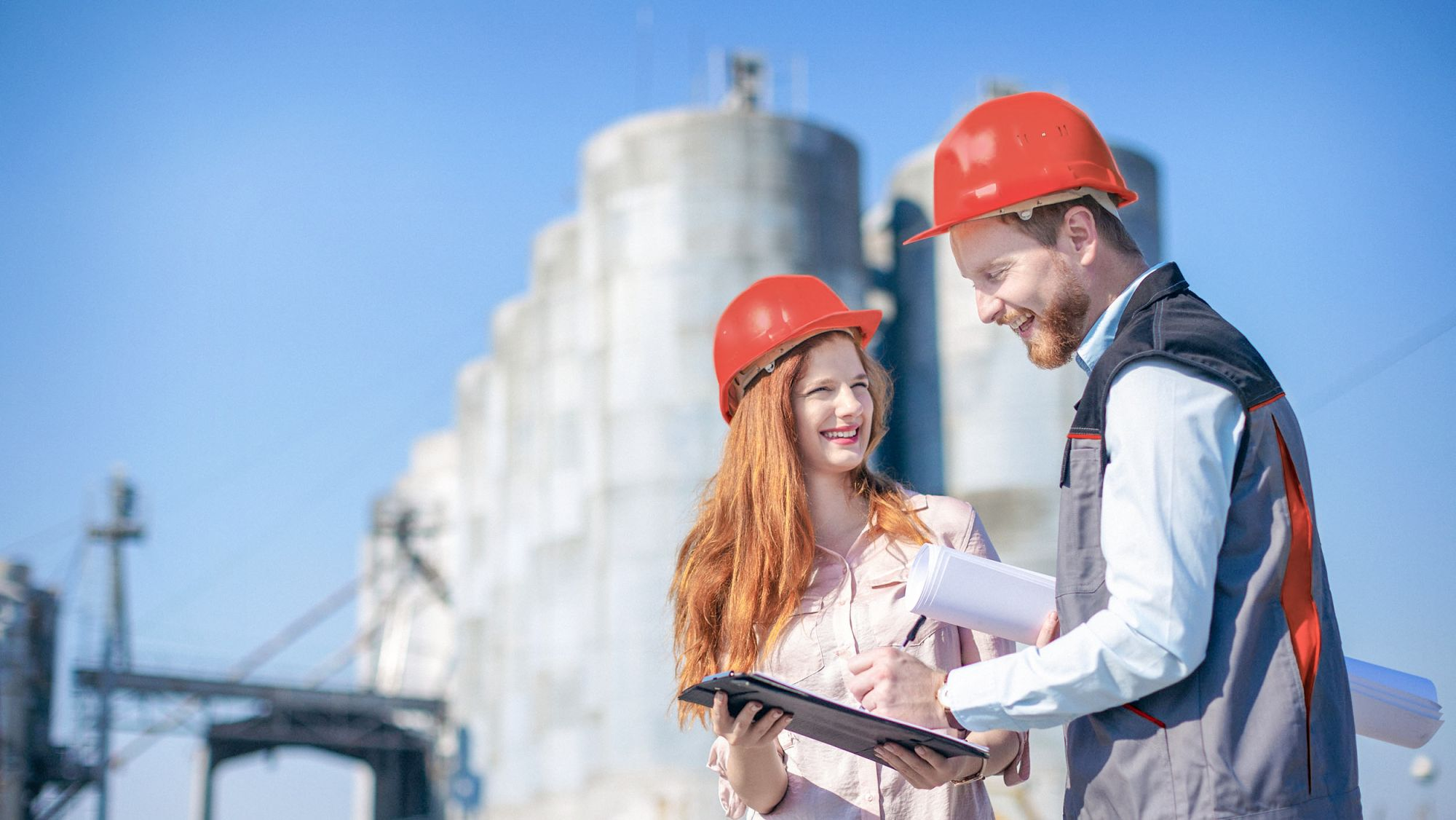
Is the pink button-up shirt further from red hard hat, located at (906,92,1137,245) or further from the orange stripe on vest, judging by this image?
the orange stripe on vest

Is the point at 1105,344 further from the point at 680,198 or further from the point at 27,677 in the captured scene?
the point at 27,677

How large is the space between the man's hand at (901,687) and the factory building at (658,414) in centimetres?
1876

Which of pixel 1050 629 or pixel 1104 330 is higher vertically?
pixel 1104 330

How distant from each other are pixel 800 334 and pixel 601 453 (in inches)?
860

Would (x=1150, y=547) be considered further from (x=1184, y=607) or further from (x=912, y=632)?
(x=912, y=632)

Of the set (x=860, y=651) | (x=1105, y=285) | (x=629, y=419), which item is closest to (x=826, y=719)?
(x=860, y=651)

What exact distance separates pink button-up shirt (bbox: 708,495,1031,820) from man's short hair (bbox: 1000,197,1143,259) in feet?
3.56

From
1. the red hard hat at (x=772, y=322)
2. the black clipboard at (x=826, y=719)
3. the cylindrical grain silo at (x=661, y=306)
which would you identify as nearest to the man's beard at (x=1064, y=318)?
the black clipboard at (x=826, y=719)

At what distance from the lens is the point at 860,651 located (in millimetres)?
3807

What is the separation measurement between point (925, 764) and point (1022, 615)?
436 millimetres

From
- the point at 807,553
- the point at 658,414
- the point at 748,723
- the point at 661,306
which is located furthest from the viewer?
the point at 661,306

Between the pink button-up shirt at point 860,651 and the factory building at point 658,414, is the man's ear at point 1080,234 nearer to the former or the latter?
the pink button-up shirt at point 860,651

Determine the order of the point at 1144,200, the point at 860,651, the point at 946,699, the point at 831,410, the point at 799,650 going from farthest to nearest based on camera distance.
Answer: the point at 1144,200
the point at 831,410
the point at 799,650
the point at 860,651
the point at 946,699

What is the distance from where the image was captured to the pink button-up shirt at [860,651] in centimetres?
376
